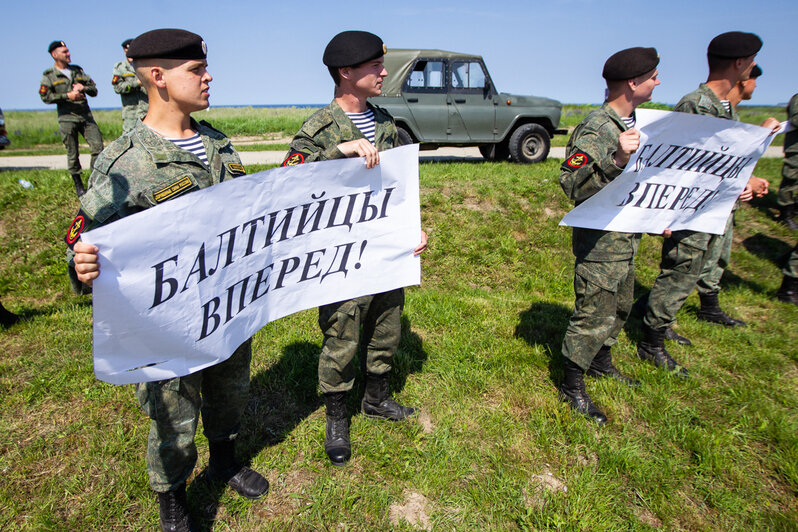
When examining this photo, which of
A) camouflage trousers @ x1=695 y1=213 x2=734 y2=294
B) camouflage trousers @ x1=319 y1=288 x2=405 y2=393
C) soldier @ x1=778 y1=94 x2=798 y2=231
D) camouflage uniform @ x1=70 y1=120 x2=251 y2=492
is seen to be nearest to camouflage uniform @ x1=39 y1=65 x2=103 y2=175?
camouflage uniform @ x1=70 y1=120 x2=251 y2=492

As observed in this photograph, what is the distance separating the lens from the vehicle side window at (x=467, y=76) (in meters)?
9.34

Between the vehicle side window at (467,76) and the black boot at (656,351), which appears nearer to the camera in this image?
the black boot at (656,351)

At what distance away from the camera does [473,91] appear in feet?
31.1

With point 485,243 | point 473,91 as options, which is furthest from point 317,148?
point 473,91

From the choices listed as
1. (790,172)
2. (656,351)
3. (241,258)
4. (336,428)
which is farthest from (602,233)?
(790,172)

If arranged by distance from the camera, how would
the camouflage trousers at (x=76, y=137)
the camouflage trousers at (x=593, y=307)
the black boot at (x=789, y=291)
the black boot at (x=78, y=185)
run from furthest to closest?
the camouflage trousers at (x=76, y=137)
the black boot at (x=78, y=185)
the black boot at (x=789, y=291)
the camouflage trousers at (x=593, y=307)

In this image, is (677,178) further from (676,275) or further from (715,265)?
(715,265)

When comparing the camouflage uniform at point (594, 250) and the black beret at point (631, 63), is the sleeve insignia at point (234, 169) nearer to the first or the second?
the camouflage uniform at point (594, 250)

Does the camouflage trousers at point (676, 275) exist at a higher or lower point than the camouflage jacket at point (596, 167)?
lower

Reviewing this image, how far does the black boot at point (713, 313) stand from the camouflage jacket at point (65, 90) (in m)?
8.50

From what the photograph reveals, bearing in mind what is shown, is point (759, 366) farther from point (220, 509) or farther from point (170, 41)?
point (170, 41)

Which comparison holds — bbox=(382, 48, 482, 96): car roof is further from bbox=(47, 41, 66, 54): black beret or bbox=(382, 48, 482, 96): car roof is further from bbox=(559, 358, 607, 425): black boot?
bbox=(559, 358, 607, 425): black boot

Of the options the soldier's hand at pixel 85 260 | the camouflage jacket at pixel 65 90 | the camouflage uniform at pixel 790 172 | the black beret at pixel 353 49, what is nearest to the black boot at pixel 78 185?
the camouflage jacket at pixel 65 90

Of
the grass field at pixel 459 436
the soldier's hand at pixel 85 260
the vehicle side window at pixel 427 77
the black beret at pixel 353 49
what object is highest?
the vehicle side window at pixel 427 77
